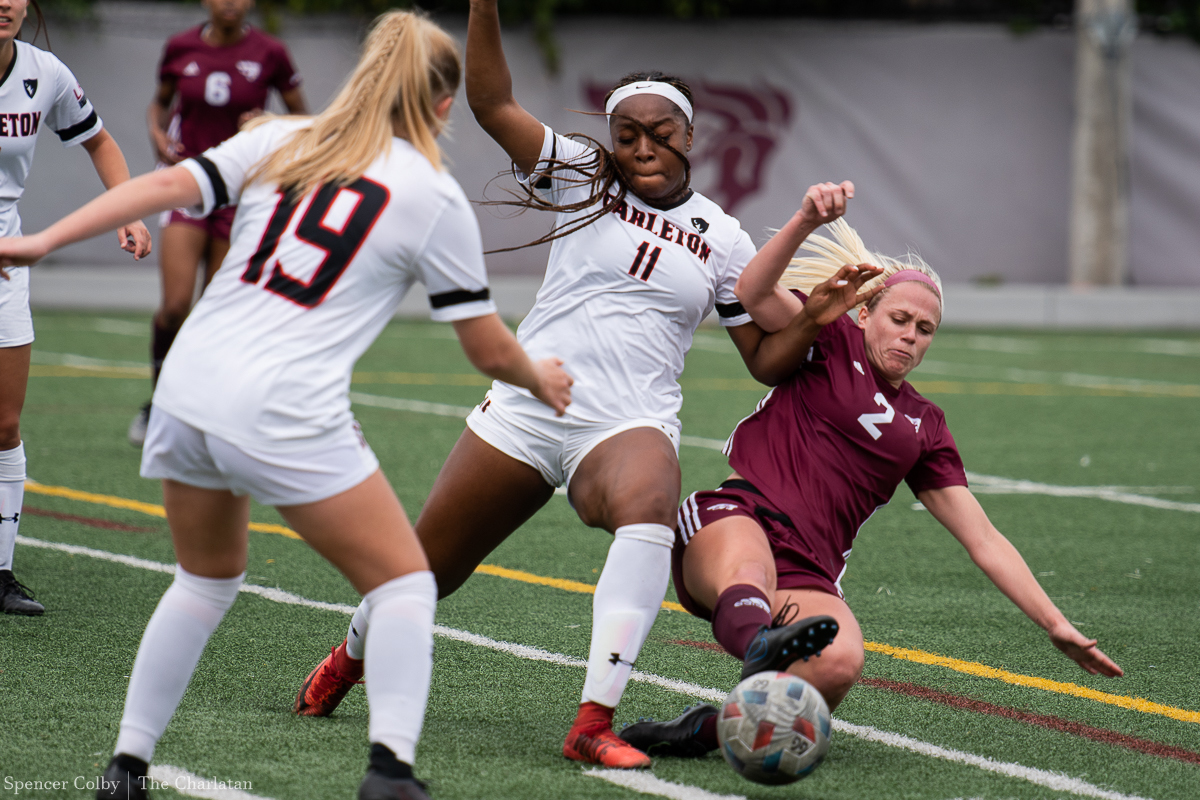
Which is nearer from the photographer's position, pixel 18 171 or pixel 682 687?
pixel 682 687

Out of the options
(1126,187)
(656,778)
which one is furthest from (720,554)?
(1126,187)

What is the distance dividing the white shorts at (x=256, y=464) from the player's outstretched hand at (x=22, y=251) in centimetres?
40

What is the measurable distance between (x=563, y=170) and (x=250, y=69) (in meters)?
5.31

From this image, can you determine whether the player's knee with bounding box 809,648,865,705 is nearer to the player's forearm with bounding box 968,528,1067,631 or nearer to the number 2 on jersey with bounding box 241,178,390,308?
the player's forearm with bounding box 968,528,1067,631

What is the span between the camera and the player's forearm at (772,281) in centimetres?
377

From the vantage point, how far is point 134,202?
2979 millimetres

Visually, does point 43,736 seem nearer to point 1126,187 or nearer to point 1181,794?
point 1181,794

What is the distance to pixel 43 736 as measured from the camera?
3.66m

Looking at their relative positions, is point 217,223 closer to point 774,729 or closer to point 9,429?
point 9,429

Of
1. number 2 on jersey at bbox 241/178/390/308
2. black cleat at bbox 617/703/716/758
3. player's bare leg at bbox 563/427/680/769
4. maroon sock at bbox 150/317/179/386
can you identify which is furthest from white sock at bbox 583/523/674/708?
maroon sock at bbox 150/317/179/386

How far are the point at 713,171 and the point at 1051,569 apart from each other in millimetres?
13215

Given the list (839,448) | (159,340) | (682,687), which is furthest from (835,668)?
(159,340)

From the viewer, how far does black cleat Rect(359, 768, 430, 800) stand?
2920 millimetres

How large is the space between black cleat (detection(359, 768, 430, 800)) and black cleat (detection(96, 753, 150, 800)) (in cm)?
52
